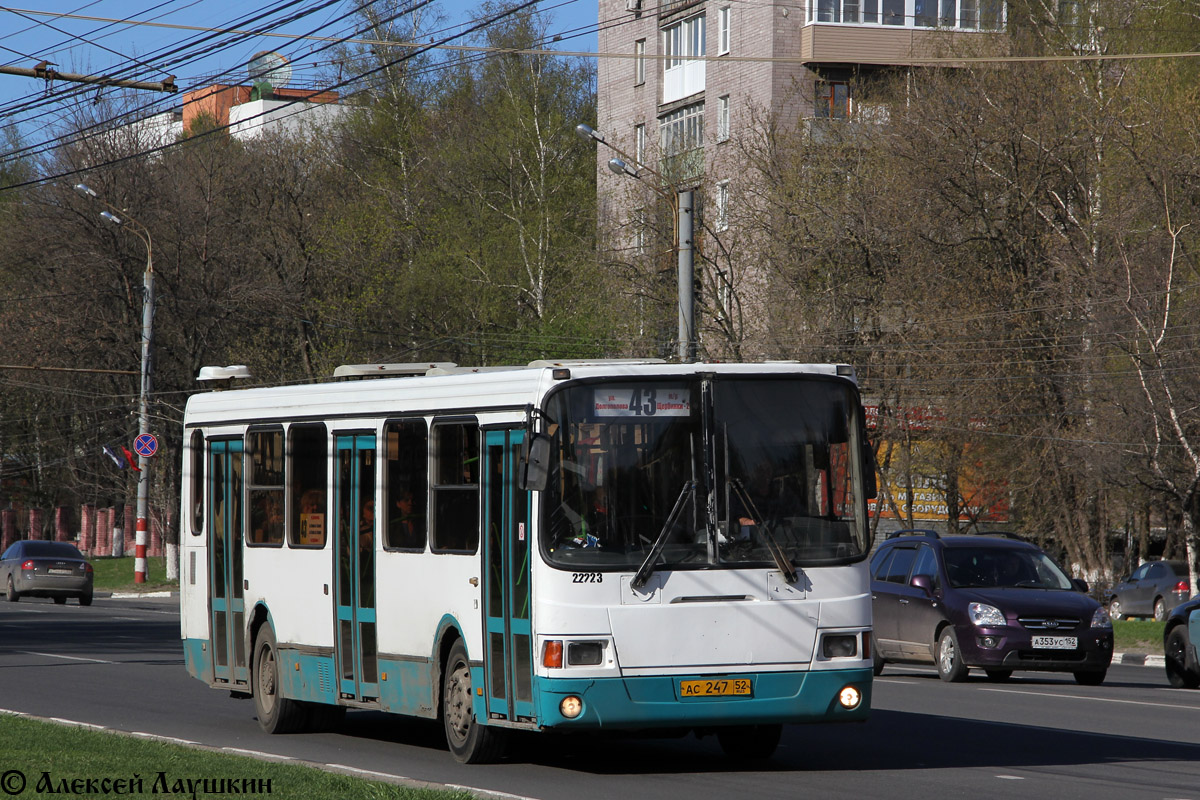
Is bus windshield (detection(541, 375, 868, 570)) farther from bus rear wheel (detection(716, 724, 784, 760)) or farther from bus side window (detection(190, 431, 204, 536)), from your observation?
bus side window (detection(190, 431, 204, 536))

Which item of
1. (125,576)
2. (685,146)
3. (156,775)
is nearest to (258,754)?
(156,775)

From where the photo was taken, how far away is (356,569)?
12.8 m

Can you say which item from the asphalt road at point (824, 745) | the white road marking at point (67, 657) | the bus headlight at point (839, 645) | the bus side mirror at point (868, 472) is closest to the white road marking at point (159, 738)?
the asphalt road at point (824, 745)

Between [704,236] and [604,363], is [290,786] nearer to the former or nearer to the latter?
[604,363]

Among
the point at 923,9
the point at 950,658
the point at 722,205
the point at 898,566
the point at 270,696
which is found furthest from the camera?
the point at 923,9

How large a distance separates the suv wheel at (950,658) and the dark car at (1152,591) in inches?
719

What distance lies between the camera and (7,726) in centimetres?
1265

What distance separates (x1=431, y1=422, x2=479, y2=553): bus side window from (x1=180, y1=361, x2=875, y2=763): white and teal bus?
1 cm

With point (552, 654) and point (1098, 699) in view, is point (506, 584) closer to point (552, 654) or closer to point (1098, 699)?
point (552, 654)

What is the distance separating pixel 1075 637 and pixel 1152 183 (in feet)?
65.5

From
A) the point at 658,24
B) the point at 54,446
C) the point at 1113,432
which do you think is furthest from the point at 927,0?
the point at 54,446

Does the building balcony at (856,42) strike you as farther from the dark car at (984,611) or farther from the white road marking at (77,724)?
the white road marking at (77,724)

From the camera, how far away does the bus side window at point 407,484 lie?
1209cm

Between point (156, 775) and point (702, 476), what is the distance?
360cm
